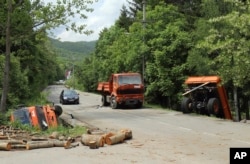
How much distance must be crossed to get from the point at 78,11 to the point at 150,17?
74.8 feet

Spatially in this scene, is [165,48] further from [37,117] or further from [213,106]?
[37,117]

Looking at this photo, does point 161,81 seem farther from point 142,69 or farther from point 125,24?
point 125,24

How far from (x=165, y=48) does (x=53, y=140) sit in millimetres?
28127

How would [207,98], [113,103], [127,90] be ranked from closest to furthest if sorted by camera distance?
1. [207,98]
2. [127,90]
3. [113,103]

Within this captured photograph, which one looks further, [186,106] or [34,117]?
[186,106]

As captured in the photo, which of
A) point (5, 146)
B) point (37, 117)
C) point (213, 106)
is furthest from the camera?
point (213, 106)

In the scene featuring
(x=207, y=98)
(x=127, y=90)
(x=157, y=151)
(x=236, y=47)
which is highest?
(x=236, y=47)

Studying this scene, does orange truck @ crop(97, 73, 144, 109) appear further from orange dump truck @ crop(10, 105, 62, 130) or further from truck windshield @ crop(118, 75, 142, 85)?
orange dump truck @ crop(10, 105, 62, 130)

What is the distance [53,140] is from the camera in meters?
15.2

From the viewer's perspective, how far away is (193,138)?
16578 millimetres

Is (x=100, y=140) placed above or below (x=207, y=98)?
below

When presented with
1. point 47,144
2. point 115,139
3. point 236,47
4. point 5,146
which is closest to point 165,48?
point 236,47

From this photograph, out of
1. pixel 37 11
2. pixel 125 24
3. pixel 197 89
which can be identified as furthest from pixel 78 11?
pixel 125 24

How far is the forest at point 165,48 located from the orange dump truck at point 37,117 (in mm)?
2771
